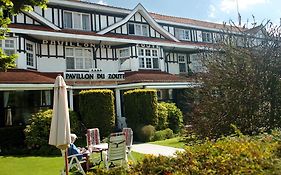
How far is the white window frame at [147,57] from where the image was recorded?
26.4 metres

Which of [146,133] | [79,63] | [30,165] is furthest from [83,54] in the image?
[30,165]

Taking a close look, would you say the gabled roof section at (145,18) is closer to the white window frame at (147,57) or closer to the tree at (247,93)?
the white window frame at (147,57)

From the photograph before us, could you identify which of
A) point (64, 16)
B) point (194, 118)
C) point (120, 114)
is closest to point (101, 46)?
point (64, 16)

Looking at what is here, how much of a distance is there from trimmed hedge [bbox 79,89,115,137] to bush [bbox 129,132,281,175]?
12006 millimetres

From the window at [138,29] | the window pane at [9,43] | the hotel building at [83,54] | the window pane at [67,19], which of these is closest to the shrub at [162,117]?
the hotel building at [83,54]

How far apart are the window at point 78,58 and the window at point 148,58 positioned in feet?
14.3

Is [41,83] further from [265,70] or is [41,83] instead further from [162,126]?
[265,70]

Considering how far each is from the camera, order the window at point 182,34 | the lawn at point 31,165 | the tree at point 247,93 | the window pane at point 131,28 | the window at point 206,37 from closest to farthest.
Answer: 1. the lawn at point 31,165
2. the tree at point 247,93
3. the window pane at point 131,28
4. the window at point 182,34
5. the window at point 206,37

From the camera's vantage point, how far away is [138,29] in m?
27.7

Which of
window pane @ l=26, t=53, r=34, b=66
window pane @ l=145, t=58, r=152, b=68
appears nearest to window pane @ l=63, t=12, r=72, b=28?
window pane @ l=26, t=53, r=34, b=66

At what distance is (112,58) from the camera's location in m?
25.9

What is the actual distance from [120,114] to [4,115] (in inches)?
311

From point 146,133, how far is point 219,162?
12.3m

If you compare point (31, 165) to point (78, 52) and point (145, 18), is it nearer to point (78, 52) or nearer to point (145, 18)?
point (78, 52)
